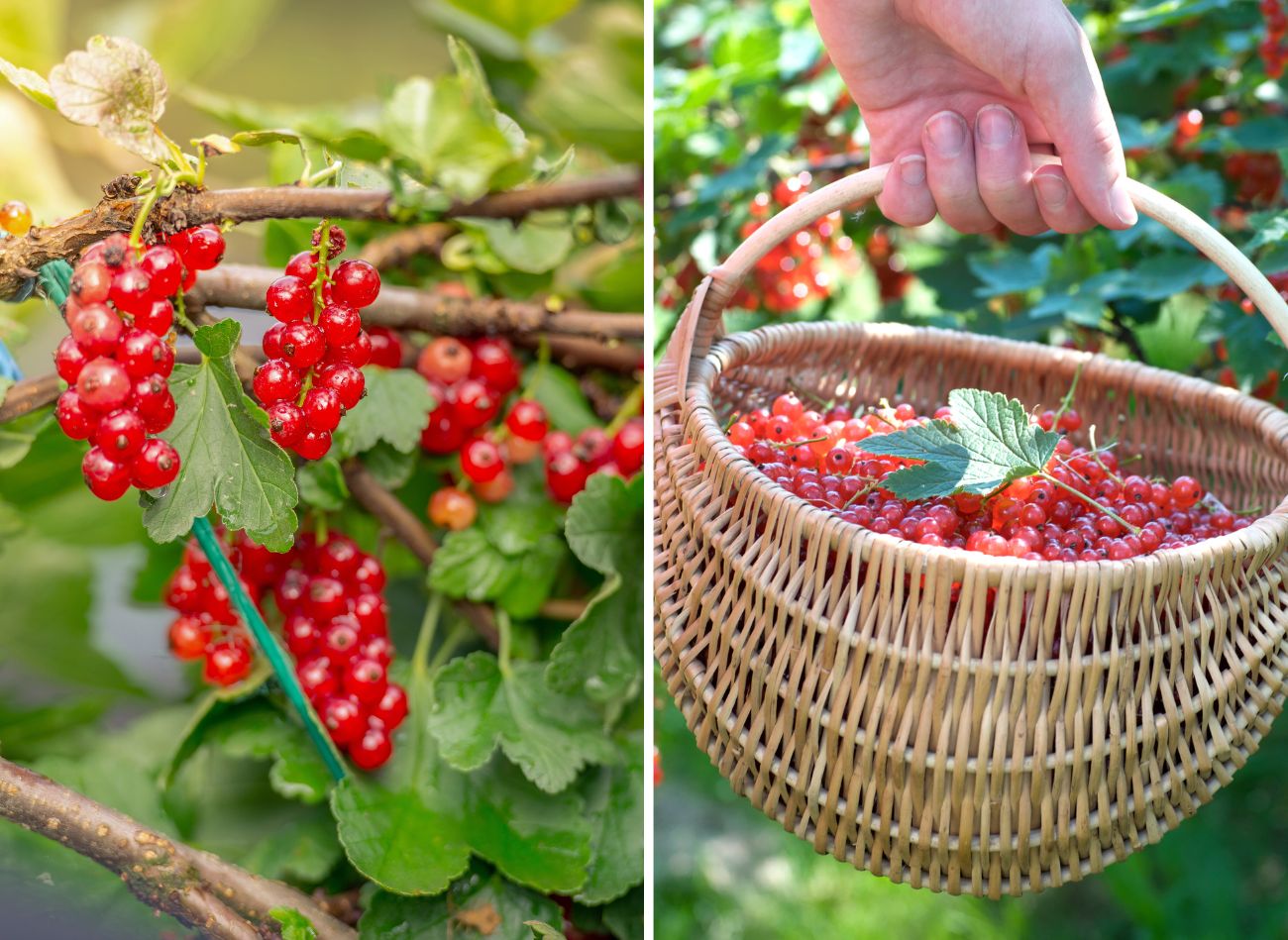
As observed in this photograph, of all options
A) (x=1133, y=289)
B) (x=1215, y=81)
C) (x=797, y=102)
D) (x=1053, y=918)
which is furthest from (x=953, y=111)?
(x=1053, y=918)

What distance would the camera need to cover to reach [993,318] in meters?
0.94

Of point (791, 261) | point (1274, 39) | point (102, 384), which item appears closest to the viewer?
point (102, 384)

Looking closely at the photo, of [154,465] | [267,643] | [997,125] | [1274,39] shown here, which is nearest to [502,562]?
[267,643]

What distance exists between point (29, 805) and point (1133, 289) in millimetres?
793

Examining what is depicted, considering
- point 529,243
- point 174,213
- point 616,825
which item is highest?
point 174,213

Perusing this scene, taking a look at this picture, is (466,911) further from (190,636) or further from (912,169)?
(912,169)

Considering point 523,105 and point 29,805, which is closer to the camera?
point 29,805

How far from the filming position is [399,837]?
21.4 inches

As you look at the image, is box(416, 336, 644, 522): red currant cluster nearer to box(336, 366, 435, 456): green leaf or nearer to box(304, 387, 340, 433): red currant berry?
box(336, 366, 435, 456): green leaf

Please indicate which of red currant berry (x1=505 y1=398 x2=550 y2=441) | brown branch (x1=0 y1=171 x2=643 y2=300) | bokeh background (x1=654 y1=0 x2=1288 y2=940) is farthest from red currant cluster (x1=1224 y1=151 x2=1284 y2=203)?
brown branch (x1=0 y1=171 x2=643 y2=300)

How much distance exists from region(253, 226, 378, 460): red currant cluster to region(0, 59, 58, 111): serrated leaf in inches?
4.1

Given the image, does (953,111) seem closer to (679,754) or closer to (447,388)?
(447,388)

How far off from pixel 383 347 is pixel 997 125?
0.37 metres

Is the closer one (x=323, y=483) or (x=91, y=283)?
(x=91, y=283)
